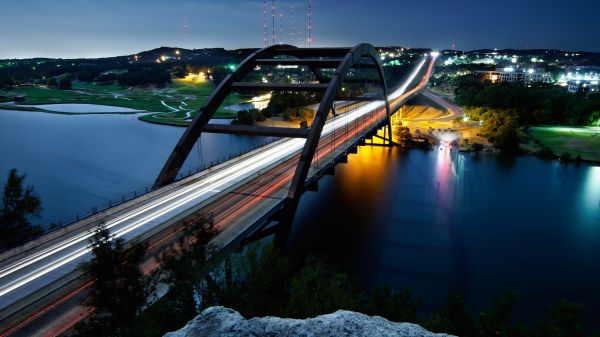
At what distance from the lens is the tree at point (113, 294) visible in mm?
11656

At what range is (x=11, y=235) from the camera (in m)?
27.0

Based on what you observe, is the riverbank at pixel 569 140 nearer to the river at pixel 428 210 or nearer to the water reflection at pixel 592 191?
the river at pixel 428 210

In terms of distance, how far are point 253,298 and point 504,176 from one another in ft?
170

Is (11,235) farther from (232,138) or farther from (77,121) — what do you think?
(77,121)

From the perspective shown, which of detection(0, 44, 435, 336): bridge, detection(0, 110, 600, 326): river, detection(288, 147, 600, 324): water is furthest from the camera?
detection(0, 110, 600, 326): river

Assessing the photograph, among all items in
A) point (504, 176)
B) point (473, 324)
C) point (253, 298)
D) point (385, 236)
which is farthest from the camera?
point (504, 176)

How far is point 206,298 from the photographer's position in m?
14.8

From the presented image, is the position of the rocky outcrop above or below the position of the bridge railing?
above

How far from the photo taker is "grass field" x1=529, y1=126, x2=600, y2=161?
68113mm

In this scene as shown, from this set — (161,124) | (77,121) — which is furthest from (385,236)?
(77,121)

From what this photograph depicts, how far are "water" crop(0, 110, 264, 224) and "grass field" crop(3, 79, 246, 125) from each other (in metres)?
11.5

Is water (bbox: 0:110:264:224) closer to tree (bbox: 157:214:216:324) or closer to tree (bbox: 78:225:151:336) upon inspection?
tree (bbox: 157:214:216:324)

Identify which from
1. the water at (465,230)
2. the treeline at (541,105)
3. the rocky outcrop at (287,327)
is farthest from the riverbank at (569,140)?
the rocky outcrop at (287,327)

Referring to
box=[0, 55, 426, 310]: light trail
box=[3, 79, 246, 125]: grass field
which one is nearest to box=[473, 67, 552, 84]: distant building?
box=[3, 79, 246, 125]: grass field
